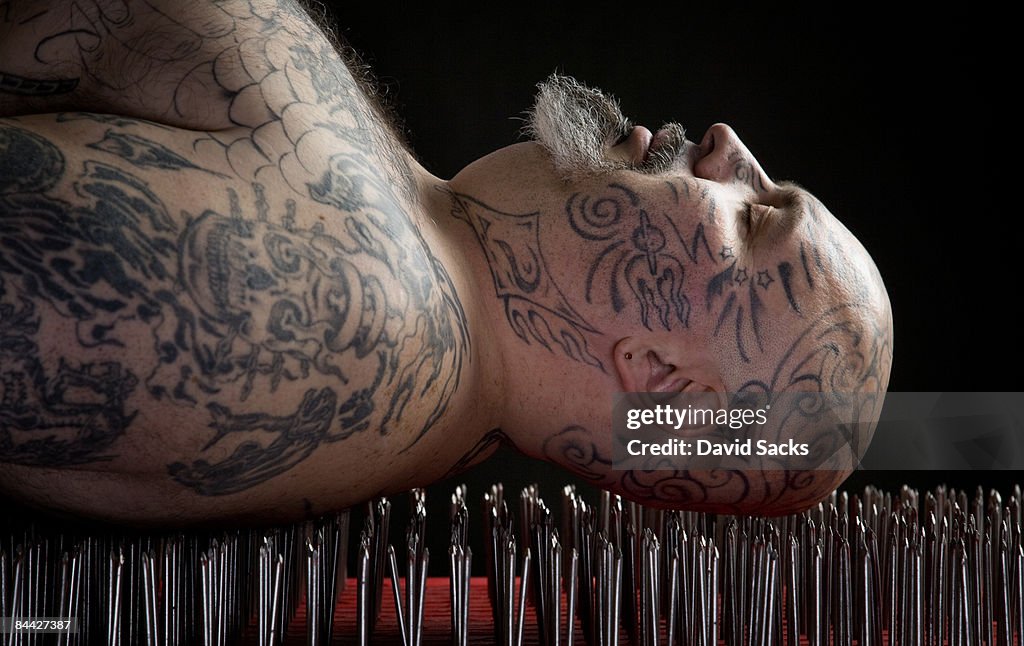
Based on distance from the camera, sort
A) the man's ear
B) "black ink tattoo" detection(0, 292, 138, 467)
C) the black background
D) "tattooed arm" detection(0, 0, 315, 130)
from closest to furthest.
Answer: "black ink tattoo" detection(0, 292, 138, 467) < "tattooed arm" detection(0, 0, 315, 130) < the man's ear < the black background

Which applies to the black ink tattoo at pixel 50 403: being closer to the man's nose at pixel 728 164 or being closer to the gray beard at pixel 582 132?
the gray beard at pixel 582 132

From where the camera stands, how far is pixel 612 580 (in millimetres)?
869

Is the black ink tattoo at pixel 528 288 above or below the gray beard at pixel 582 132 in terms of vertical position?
below

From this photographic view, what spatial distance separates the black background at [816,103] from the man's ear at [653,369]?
1.12 metres

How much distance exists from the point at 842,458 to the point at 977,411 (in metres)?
0.99

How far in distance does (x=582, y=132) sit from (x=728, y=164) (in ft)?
0.48

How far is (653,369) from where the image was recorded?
956 millimetres

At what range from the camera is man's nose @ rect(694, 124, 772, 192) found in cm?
102

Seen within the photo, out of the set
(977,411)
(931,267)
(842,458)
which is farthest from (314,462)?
(931,267)

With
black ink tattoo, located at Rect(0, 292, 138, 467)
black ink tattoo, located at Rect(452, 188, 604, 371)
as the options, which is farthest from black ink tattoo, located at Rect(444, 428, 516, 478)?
black ink tattoo, located at Rect(0, 292, 138, 467)

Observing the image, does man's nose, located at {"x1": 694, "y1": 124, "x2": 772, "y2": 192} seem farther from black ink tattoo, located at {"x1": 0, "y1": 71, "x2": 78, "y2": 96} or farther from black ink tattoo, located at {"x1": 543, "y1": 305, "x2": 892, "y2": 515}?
black ink tattoo, located at {"x1": 0, "y1": 71, "x2": 78, "y2": 96}

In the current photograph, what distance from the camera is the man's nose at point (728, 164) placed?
40.2 inches

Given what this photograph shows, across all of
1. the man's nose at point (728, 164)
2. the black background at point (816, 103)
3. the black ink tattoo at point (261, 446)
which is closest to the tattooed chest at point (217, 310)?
the black ink tattoo at point (261, 446)

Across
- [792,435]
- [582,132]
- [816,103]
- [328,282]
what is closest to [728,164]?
[582,132]
